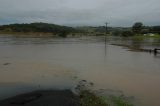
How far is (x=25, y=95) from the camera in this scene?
1044 centimetres

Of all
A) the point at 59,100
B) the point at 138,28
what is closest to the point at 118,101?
the point at 59,100

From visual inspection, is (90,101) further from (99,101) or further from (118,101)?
(118,101)

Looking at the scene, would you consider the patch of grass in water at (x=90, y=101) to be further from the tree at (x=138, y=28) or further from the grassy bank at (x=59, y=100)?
the tree at (x=138, y=28)

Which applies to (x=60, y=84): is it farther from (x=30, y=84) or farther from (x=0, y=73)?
(x=0, y=73)

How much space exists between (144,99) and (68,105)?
14.1 feet

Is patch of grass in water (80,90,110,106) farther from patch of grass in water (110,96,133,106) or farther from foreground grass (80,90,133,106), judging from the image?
patch of grass in water (110,96,133,106)

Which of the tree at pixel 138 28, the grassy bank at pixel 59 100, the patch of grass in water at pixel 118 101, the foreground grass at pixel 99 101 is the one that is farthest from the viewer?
the tree at pixel 138 28

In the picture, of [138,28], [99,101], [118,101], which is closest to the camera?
[99,101]

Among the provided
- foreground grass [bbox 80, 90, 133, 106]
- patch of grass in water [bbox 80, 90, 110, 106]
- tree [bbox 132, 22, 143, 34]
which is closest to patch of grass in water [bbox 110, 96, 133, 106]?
foreground grass [bbox 80, 90, 133, 106]

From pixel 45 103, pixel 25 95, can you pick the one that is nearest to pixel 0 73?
pixel 25 95

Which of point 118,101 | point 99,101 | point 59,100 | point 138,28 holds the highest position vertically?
point 59,100

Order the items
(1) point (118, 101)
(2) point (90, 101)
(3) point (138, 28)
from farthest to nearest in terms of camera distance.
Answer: (3) point (138, 28) → (1) point (118, 101) → (2) point (90, 101)

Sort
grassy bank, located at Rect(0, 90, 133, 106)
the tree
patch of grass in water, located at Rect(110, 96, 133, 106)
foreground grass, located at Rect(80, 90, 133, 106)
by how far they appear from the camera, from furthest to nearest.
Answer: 1. the tree
2. patch of grass in water, located at Rect(110, 96, 133, 106)
3. foreground grass, located at Rect(80, 90, 133, 106)
4. grassy bank, located at Rect(0, 90, 133, 106)

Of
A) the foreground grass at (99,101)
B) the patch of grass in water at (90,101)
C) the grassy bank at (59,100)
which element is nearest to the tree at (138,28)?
the foreground grass at (99,101)
